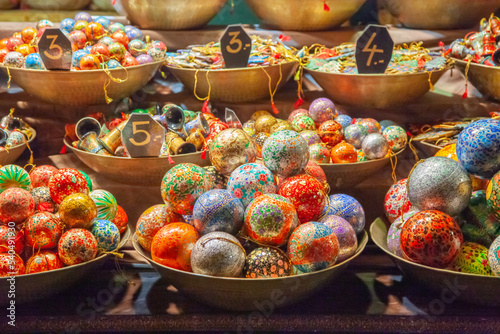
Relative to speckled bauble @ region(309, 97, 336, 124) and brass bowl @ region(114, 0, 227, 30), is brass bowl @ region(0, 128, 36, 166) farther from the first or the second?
speckled bauble @ region(309, 97, 336, 124)

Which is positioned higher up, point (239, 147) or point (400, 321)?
point (239, 147)

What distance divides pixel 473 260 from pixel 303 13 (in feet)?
4.80

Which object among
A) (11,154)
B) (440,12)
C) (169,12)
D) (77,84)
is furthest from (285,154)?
(440,12)

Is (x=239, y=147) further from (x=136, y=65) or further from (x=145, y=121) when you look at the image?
(x=136, y=65)

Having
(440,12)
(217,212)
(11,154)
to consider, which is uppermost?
(440,12)

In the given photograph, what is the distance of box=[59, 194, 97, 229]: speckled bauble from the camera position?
1.29 metres

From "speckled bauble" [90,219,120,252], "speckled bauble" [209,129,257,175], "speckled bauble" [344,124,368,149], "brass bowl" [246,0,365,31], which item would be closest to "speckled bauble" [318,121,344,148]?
"speckled bauble" [344,124,368,149]

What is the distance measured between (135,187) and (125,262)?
1.14 ft

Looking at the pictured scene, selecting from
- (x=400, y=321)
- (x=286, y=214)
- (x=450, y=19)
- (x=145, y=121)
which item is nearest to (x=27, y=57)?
(x=145, y=121)

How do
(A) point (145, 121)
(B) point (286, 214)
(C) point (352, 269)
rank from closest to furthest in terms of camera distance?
(B) point (286, 214)
(C) point (352, 269)
(A) point (145, 121)

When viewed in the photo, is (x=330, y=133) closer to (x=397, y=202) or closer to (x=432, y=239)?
(x=397, y=202)

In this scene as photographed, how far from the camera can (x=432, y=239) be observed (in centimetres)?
115

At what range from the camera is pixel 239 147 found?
52.6 inches

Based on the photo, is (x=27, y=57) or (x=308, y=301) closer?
(x=308, y=301)
